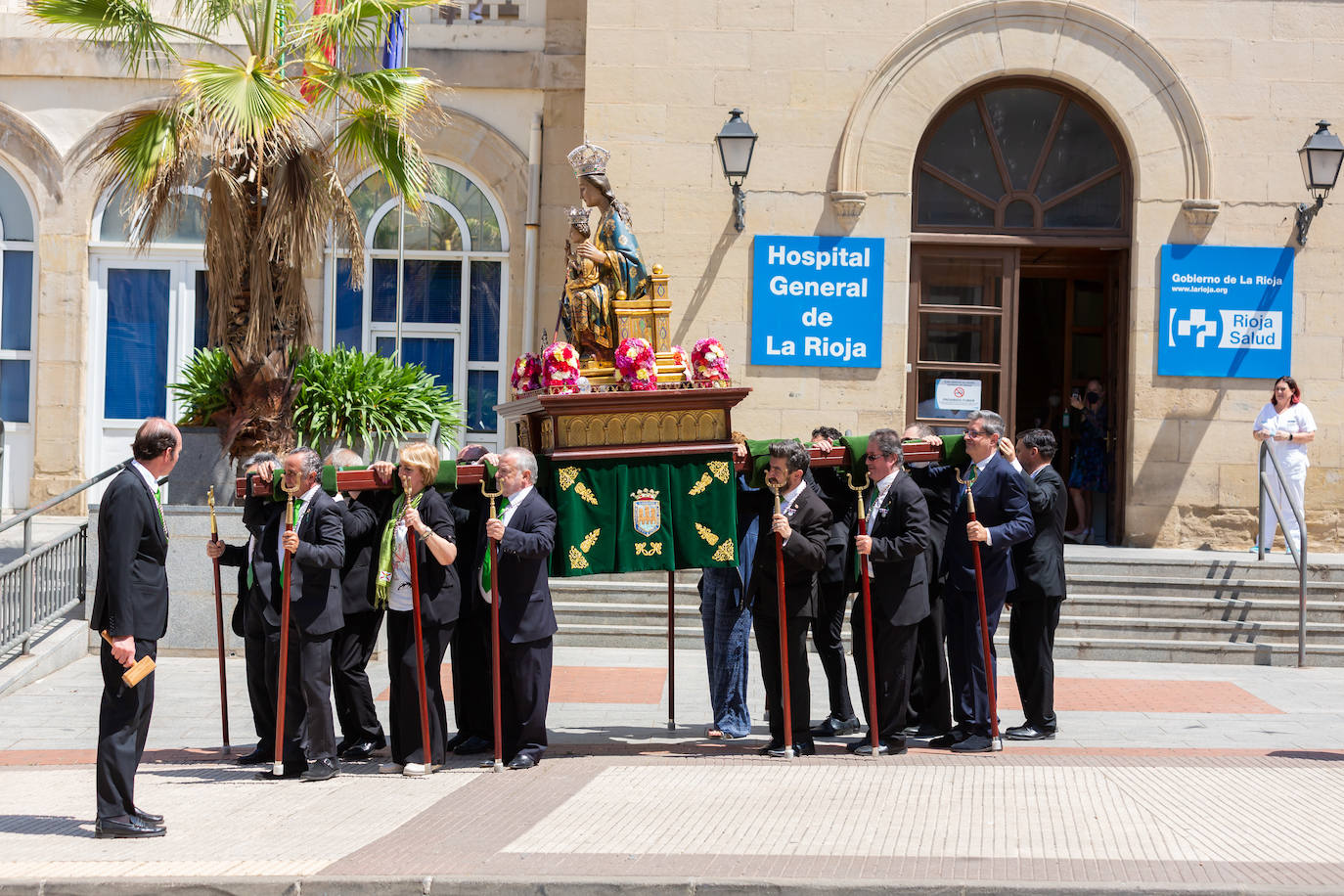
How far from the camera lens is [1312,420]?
45.5 ft

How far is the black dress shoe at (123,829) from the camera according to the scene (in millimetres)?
6457

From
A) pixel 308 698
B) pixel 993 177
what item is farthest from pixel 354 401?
pixel 993 177

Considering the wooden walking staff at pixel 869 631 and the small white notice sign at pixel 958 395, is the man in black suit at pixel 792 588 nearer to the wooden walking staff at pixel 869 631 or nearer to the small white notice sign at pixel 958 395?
the wooden walking staff at pixel 869 631

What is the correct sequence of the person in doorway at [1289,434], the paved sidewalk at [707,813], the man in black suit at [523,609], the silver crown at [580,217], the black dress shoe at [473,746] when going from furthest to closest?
the person in doorway at [1289,434]
the silver crown at [580,217]
the black dress shoe at [473,746]
the man in black suit at [523,609]
the paved sidewalk at [707,813]

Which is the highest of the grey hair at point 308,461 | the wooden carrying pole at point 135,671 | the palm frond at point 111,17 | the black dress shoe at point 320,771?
the palm frond at point 111,17

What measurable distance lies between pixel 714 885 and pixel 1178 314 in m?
10.9

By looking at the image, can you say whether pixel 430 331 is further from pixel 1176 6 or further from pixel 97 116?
pixel 1176 6

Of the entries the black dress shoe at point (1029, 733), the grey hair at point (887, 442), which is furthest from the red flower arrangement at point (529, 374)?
the black dress shoe at point (1029, 733)

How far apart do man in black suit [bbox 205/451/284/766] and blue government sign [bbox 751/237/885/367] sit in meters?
7.40

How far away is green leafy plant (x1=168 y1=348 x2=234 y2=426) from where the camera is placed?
11906 mm

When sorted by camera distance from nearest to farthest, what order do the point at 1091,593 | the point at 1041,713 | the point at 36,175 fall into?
the point at 1041,713 → the point at 1091,593 → the point at 36,175

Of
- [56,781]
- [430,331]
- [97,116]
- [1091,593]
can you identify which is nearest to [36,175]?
[97,116]

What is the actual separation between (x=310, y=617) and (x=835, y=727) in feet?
11.0

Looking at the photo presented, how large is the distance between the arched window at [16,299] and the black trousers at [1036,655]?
12.5 meters
